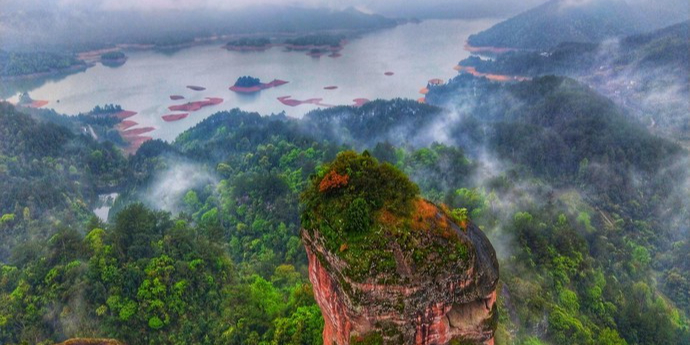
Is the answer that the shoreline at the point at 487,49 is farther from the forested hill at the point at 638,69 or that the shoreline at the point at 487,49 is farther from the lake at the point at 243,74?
the forested hill at the point at 638,69

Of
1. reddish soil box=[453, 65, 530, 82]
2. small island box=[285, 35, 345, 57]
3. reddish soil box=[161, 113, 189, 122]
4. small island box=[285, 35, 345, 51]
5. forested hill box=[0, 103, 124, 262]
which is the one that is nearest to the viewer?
forested hill box=[0, 103, 124, 262]

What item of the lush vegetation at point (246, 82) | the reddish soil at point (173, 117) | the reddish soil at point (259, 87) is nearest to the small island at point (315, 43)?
the reddish soil at point (259, 87)

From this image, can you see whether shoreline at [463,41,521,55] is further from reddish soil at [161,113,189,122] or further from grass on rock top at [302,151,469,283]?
grass on rock top at [302,151,469,283]

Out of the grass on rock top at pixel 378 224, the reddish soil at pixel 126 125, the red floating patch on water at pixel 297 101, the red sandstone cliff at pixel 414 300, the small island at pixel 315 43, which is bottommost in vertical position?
the red floating patch on water at pixel 297 101

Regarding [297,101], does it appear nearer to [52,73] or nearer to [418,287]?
[52,73]

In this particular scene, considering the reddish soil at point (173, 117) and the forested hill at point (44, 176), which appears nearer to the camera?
the forested hill at point (44, 176)

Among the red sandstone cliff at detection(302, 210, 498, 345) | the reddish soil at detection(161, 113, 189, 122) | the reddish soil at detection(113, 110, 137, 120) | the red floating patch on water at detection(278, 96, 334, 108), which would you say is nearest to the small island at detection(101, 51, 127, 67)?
the reddish soil at detection(113, 110, 137, 120)
